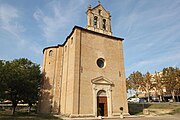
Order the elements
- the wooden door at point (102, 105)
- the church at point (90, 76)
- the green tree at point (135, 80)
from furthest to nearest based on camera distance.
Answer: the green tree at point (135, 80), the wooden door at point (102, 105), the church at point (90, 76)

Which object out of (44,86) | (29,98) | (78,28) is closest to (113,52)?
(78,28)

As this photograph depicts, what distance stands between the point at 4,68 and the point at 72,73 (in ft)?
31.4

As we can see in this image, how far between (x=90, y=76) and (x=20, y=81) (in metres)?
11.1

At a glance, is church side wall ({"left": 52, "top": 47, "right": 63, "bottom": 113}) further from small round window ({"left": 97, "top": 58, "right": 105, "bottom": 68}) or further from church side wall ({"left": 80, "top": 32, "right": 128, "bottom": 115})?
small round window ({"left": 97, "top": 58, "right": 105, "bottom": 68})

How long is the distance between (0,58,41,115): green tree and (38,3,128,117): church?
5.56 ft

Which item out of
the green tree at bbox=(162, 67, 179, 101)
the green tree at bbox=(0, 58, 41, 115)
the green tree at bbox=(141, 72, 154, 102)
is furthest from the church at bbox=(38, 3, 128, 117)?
the green tree at bbox=(141, 72, 154, 102)

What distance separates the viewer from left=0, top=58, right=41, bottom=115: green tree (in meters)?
20.7

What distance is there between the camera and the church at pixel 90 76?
58.4ft

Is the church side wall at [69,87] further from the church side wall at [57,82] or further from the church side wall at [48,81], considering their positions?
→ the church side wall at [48,81]

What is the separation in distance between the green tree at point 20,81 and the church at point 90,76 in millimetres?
1694

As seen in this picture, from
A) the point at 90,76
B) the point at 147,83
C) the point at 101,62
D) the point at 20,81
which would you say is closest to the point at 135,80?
the point at 147,83

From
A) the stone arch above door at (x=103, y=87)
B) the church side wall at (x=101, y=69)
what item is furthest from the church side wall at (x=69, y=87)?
the stone arch above door at (x=103, y=87)

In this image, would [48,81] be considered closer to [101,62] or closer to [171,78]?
[101,62]

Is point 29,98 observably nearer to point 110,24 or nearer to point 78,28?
point 78,28
